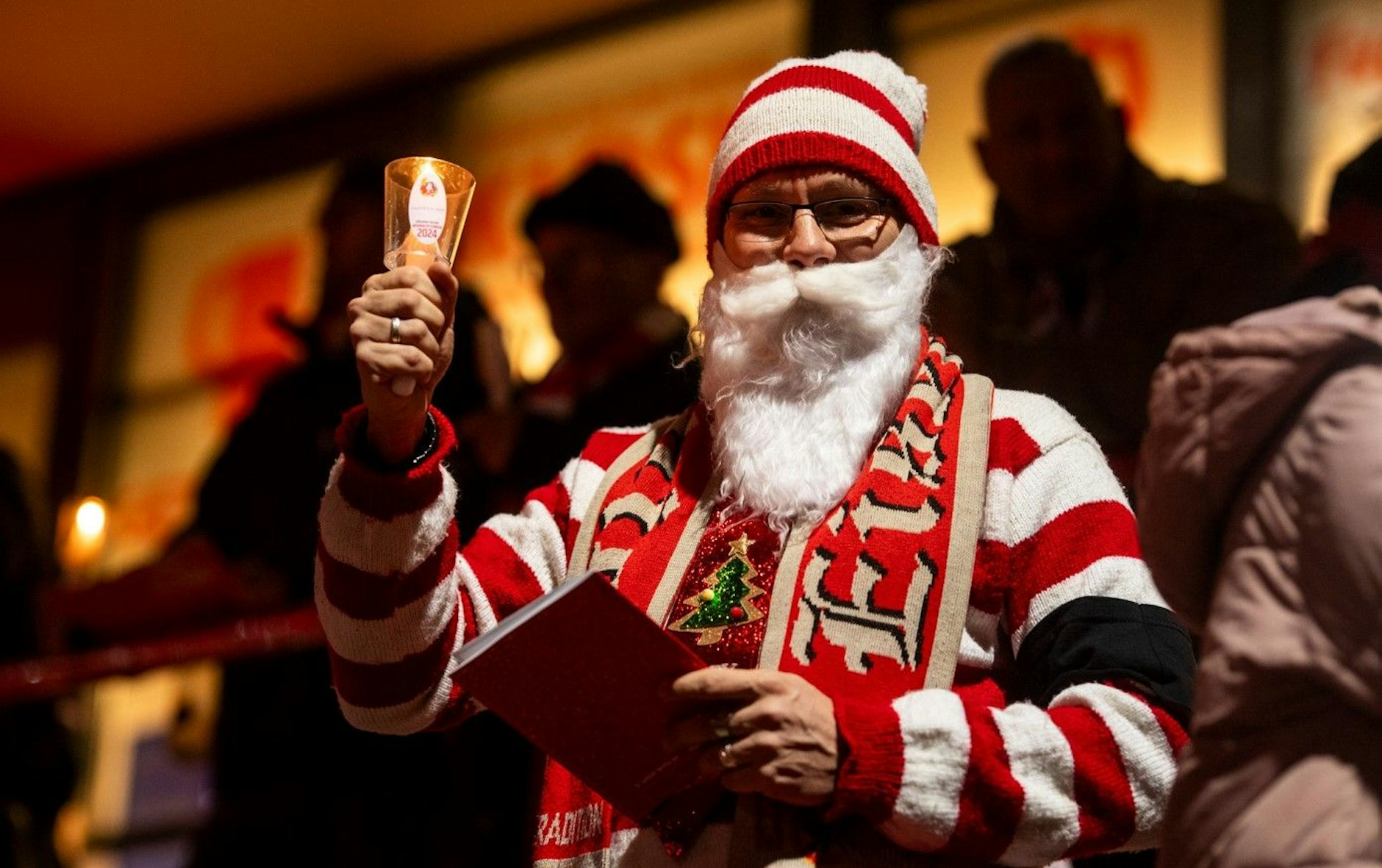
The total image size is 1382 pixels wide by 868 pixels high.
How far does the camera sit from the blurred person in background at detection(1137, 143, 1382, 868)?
4.67 ft

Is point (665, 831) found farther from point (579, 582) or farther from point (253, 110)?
point (253, 110)

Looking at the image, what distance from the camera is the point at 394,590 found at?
2111 mm

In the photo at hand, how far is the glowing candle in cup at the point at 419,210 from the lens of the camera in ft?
6.68

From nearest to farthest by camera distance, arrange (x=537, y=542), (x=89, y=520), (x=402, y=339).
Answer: (x=402, y=339), (x=537, y=542), (x=89, y=520)

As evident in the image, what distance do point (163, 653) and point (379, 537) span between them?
193 cm

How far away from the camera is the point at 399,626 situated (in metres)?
2.12

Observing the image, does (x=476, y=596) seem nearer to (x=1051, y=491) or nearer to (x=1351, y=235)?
(x=1051, y=491)

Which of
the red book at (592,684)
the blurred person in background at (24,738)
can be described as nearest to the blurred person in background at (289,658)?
the blurred person in background at (24,738)

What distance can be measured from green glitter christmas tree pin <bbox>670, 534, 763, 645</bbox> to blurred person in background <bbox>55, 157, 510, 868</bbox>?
121cm

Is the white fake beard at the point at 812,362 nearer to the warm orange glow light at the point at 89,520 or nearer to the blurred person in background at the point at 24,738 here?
the warm orange glow light at the point at 89,520

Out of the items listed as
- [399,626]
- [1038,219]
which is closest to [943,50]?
[1038,219]

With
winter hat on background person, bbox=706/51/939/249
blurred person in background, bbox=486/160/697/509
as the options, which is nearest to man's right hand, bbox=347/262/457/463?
winter hat on background person, bbox=706/51/939/249

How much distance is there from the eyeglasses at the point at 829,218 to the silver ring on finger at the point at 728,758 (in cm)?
79

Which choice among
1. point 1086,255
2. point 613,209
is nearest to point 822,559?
point 1086,255
